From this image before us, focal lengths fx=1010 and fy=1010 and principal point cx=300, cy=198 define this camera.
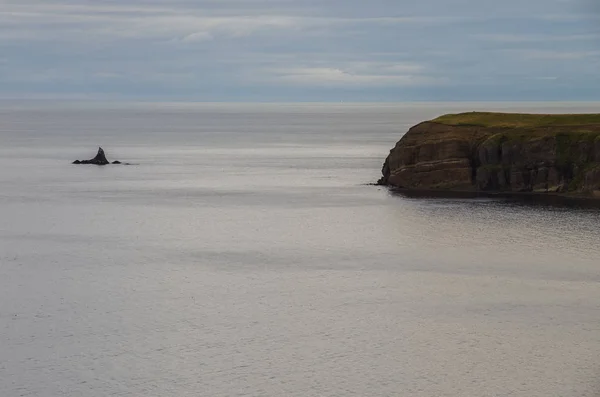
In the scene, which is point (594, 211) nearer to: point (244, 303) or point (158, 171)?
A: point (244, 303)

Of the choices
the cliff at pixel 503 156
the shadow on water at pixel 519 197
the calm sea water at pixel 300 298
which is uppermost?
the cliff at pixel 503 156

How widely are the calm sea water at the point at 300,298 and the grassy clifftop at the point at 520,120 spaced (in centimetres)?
1884

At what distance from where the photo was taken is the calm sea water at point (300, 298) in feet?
179

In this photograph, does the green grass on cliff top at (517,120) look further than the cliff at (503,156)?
Yes

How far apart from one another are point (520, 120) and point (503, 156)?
51.6 feet

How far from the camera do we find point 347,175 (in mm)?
173375

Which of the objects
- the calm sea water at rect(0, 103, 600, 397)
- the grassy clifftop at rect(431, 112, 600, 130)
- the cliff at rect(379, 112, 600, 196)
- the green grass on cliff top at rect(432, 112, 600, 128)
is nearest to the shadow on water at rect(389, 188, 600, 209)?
the cliff at rect(379, 112, 600, 196)

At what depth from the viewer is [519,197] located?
412ft

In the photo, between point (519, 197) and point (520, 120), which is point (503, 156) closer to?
point (519, 197)

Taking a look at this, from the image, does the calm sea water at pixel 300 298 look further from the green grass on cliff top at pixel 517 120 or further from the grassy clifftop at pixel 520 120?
the green grass on cliff top at pixel 517 120

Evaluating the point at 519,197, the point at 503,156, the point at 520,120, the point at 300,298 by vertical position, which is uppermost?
the point at 520,120

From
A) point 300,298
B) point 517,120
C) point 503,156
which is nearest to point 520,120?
point 517,120

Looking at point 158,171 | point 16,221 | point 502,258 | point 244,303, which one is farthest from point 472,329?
point 158,171

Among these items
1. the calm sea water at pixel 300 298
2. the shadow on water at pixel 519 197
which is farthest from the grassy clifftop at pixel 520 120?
the calm sea water at pixel 300 298
